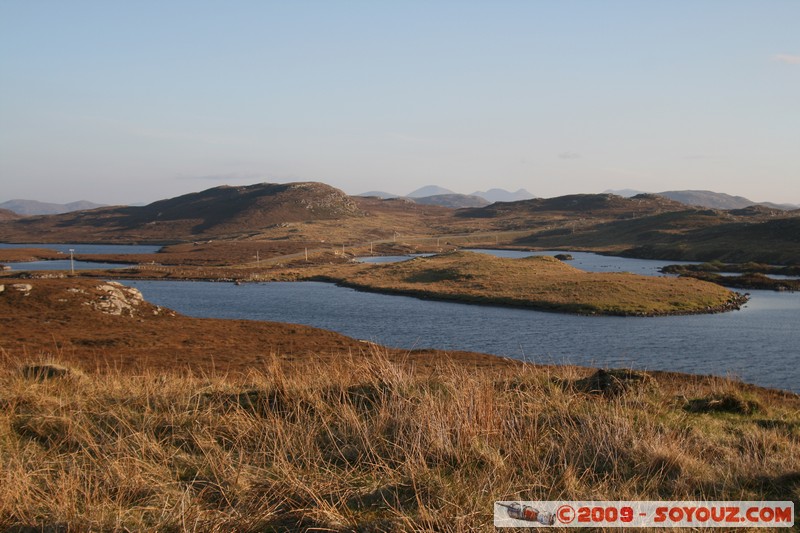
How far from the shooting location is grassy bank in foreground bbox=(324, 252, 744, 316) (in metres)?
62.5

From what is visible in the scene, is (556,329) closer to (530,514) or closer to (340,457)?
(340,457)

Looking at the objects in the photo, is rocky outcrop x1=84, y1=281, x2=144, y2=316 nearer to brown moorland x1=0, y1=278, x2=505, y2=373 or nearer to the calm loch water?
brown moorland x1=0, y1=278, x2=505, y2=373

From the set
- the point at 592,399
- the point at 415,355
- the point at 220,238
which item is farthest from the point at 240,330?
the point at 220,238

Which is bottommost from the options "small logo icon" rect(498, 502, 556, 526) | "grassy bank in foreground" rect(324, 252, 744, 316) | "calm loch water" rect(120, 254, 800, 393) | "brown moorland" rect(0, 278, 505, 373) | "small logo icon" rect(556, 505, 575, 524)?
"calm loch water" rect(120, 254, 800, 393)

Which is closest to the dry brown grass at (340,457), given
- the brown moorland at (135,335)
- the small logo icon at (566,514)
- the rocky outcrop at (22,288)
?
the small logo icon at (566,514)

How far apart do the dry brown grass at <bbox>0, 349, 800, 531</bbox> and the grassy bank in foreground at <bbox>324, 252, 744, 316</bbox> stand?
53.8m

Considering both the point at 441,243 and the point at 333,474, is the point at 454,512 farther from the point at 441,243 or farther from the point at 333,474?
the point at 441,243

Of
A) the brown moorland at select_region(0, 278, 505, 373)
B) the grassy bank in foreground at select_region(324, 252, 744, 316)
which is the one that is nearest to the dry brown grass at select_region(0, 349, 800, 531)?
the brown moorland at select_region(0, 278, 505, 373)

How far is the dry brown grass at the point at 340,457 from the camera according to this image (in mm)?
5812

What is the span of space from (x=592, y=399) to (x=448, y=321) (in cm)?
4389

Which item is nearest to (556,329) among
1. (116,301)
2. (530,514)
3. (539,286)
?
(539,286)

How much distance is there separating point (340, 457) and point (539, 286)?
68.3 meters

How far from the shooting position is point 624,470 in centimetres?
730

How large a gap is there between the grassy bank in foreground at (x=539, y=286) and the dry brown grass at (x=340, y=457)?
177ft
